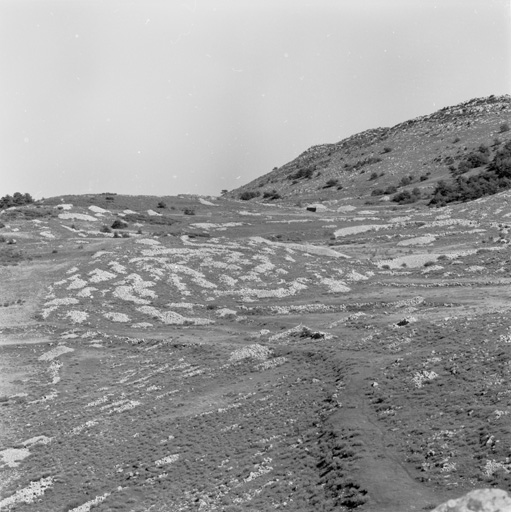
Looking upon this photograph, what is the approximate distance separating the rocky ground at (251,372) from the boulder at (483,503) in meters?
8.41

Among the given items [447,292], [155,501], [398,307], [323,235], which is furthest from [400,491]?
[323,235]

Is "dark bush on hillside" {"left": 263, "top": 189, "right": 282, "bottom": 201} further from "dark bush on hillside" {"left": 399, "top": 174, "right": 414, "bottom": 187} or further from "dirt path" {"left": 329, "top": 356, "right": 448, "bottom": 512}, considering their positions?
"dirt path" {"left": 329, "top": 356, "right": 448, "bottom": 512}

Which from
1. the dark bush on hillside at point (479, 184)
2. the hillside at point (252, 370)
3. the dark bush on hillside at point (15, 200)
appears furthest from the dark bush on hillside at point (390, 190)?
the dark bush on hillside at point (15, 200)

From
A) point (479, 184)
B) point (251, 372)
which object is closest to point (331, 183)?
point (479, 184)

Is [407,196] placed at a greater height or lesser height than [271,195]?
lesser

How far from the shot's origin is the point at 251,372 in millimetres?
44906

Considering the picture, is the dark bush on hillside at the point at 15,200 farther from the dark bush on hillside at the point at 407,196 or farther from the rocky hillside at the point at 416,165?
the dark bush on hillside at the point at 407,196

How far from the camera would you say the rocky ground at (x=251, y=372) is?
2750 centimetres

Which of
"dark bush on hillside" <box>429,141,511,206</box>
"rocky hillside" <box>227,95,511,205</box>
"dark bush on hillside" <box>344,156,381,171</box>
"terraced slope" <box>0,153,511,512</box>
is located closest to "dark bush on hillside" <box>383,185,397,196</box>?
"rocky hillside" <box>227,95,511,205</box>

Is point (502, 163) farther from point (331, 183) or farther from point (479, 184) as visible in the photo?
point (331, 183)

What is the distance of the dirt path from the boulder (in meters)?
8.47

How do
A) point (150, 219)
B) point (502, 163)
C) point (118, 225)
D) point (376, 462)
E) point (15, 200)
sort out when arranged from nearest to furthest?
point (376, 462)
point (118, 225)
point (150, 219)
point (15, 200)
point (502, 163)

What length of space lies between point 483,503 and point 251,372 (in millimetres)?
31966

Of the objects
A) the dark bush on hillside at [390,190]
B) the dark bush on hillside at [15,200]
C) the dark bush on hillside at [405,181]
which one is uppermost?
the dark bush on hillside at [15,200]
